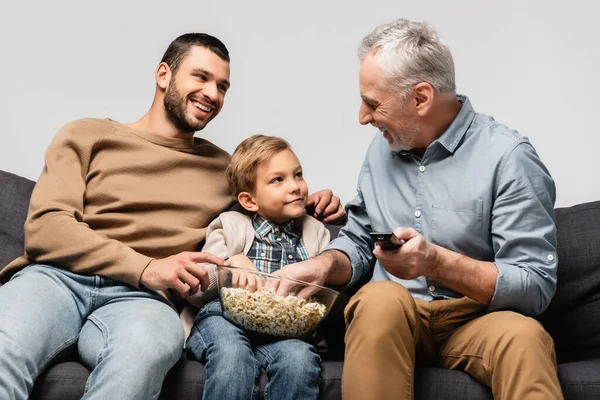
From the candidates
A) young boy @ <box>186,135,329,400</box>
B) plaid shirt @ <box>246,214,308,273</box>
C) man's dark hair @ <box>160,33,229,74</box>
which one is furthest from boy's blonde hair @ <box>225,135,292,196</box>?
man's dark hair @ <box>160,33,229,74</box>

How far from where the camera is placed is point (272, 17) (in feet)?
10.5

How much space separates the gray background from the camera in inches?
124

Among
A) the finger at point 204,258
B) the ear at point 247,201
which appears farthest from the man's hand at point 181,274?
the ear at point 247,201

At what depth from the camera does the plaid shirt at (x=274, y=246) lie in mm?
2334

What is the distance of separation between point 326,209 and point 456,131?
0.55 meters

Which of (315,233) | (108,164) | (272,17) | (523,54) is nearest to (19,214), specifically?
(108,164)

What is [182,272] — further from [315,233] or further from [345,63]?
[345,63]

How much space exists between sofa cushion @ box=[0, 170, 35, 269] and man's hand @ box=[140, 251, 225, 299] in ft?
1.87

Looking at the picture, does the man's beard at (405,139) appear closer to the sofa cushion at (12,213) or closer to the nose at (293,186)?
the nose at (293,186)

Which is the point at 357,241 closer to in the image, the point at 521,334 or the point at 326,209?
the point at 326,209

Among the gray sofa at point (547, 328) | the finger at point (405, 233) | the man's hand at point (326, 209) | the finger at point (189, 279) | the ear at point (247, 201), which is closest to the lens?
the finger at point (405, 233)

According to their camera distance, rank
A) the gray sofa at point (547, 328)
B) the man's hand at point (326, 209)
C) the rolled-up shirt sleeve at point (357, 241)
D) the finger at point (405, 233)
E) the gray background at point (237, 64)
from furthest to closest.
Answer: the gray background at point (237, 64), the man's hand at point (326, 209), the rolled-up shirt sleeve at point (357, 241), the gray sofa at point (547, 328), the finger at point (405, 233)

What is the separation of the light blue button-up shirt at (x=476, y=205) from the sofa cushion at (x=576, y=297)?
36 cm

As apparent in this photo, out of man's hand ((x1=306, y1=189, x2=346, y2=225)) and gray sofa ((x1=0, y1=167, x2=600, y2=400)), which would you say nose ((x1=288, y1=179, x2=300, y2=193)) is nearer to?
man's hand ((x1=306, y1=189, x2=346, y2=225))
